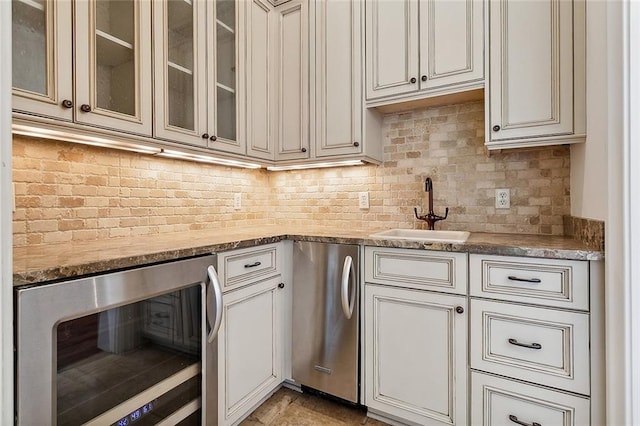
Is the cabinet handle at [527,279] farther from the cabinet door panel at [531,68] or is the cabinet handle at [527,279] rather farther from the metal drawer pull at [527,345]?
the cabinet door panel at [531,68]

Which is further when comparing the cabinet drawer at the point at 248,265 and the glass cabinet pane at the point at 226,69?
the glass cabinet pane at the point at 226,69

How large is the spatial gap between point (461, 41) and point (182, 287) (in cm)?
181

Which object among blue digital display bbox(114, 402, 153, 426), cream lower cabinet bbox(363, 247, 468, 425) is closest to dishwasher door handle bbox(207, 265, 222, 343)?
blue digital display bbox(114, 402, 153, 426)

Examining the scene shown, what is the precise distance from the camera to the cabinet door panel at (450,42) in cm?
161

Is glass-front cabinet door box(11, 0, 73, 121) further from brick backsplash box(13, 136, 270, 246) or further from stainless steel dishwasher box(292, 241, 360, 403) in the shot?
stainless steel dishwasher box(292, 241, 360, 403)

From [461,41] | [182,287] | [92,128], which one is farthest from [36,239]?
[461,41]

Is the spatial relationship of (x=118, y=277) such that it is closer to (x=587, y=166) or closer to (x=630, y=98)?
(x=630, y=98)

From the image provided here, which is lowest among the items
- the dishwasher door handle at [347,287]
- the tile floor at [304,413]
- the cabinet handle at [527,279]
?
the tile floor at [304,413]

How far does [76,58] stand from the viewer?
46.6 inches

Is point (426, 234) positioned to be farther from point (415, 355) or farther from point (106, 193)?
point (106, 193)

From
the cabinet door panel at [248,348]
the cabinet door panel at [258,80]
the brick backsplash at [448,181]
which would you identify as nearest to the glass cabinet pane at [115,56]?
the cabinet door panel at [258,80]

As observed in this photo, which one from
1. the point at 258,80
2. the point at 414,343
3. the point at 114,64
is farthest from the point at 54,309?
the point at 258,80

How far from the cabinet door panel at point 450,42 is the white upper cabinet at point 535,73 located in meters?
0.07

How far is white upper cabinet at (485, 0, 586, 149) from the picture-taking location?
4.61 ft
